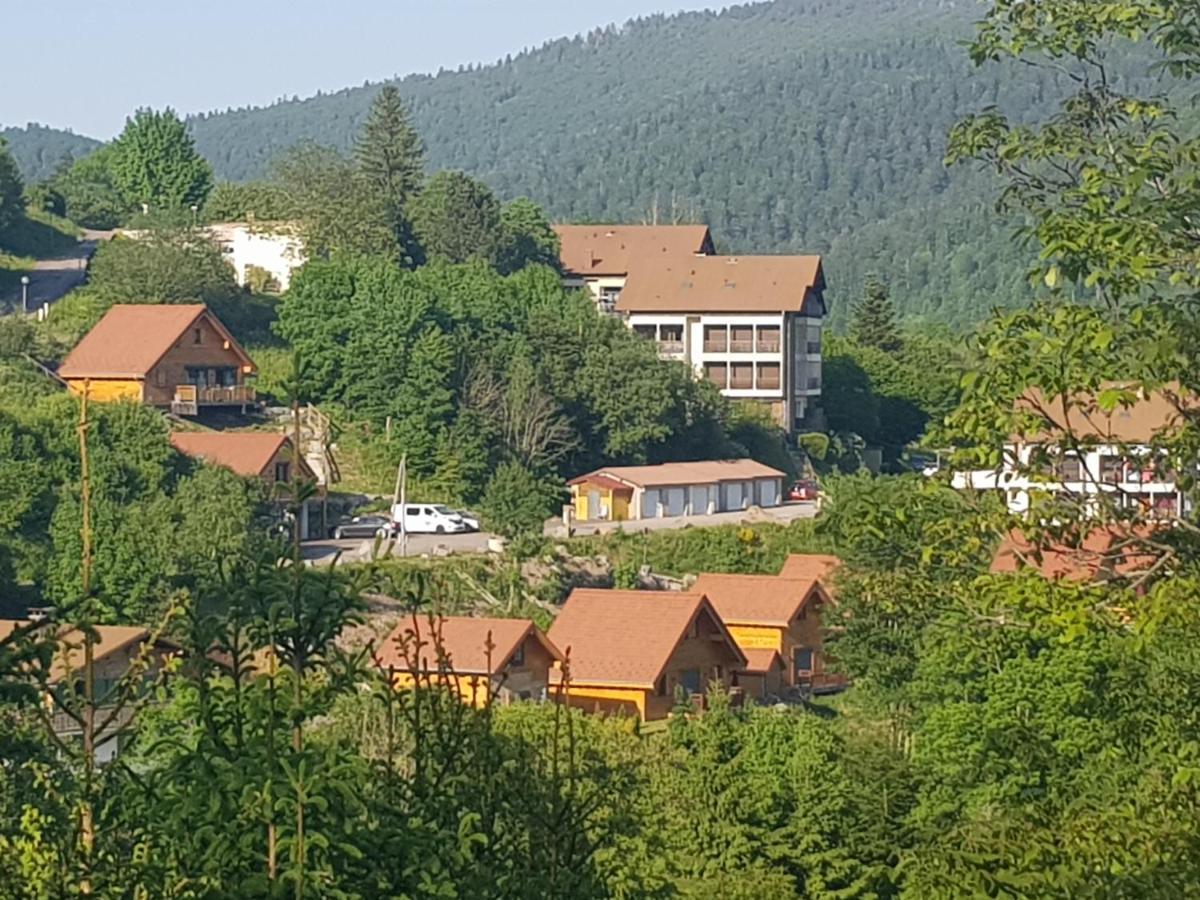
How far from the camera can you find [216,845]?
5477 millimetres

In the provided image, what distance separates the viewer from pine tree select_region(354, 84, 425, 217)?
51.2 m

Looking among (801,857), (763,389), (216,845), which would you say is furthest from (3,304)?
(216,845)

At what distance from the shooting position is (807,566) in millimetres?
36344

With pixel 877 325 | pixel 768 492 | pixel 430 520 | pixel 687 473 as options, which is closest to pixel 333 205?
pixel 687 473

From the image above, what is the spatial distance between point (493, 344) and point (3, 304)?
9.84m

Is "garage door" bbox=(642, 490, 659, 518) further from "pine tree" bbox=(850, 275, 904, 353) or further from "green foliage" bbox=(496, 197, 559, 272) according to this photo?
"pine tree" bbox=(850, 275, 904, 353)

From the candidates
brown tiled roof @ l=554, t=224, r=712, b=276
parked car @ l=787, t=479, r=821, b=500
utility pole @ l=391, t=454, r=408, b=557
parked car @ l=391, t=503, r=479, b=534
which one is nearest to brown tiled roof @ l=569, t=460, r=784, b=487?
parked car @ l=787, t=479, r=821, b=500

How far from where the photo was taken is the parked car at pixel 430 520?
119ft

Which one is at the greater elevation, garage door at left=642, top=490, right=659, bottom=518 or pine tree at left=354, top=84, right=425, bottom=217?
pine tree at left=354, top=84, right=425, bottom=217

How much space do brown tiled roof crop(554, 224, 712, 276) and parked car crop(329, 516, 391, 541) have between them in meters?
18.2

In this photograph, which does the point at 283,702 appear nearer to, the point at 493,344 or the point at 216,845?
the point at 216,845

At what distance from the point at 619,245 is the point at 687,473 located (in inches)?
682

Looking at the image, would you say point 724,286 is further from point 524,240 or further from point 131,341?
point 131,341

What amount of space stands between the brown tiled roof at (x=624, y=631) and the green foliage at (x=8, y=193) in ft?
72.9
